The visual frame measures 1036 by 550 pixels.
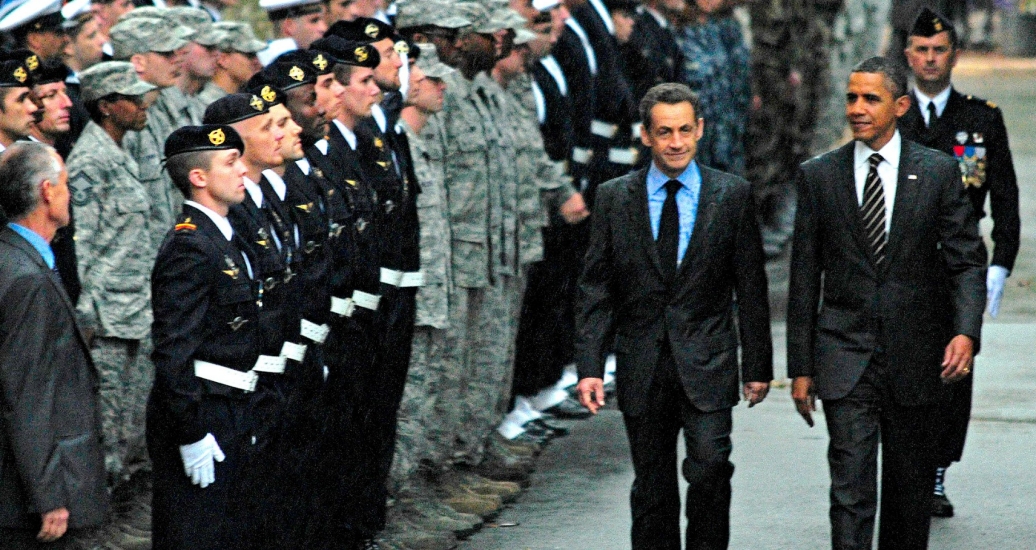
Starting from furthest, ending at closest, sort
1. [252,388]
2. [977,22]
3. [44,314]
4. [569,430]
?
1. [977,22]
2. [569,430]
3. [252,388]
4. [44,314]

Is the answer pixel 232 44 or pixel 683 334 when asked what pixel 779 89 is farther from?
pixel 683 334

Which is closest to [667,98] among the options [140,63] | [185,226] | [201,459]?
[185,226]

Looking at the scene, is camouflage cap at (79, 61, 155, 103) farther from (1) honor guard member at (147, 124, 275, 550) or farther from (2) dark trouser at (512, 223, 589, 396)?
(2) dark trouser at (512, 223, 589, 396)

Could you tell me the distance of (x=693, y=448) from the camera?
6.77m

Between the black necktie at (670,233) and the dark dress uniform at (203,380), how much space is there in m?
1.43

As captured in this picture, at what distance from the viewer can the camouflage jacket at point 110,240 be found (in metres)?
7.54

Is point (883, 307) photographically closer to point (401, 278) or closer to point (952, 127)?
point (952, 127)

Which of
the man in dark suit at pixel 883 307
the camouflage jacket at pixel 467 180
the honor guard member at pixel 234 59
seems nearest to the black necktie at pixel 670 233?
the man in dark suit at pixel 883 307

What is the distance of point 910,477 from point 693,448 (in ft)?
2.48

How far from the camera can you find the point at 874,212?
6.82 meters

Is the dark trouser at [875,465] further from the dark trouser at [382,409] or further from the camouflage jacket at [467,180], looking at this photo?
the camouflage jacket at [467,180]

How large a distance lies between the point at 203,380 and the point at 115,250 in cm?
179

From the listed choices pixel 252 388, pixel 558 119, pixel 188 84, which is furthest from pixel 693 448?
pixel 558 119

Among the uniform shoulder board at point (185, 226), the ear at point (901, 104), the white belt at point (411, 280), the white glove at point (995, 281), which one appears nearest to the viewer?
the uniform shoulder board at point (185, 226)
